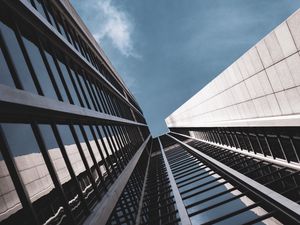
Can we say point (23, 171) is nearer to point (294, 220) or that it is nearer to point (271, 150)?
point (294, 220)

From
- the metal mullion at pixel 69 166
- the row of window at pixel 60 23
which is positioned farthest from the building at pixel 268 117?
the row of window at pixel 60 23

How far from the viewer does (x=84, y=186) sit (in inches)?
400

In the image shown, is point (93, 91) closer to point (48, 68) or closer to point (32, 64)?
point (48, 68)

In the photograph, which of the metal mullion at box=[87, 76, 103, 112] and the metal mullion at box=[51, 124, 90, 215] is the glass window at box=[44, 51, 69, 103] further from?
the metal mullion at box=[87, 76, 103, 112]

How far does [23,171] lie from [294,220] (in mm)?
6173

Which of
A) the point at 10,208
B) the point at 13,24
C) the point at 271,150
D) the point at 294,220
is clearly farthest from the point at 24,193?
the point at 271,150

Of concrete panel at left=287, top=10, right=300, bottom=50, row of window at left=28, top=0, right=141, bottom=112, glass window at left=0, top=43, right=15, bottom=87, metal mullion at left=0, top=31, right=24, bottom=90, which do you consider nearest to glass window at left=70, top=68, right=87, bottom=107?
row of window at left=28, top=0, right=141, bottom=112

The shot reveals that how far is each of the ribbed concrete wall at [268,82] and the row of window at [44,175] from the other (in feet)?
19.1

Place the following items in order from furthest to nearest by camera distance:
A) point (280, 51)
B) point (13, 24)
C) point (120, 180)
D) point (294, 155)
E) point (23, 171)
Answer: point (120, 180) → point (294, 155) → point (280, 51) → point (13, 24) → point (23, 171)

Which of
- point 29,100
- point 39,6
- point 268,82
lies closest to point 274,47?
point 268,82

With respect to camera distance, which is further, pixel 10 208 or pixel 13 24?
pixel 13 24

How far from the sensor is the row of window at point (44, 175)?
575 cm

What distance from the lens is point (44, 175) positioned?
7.16m

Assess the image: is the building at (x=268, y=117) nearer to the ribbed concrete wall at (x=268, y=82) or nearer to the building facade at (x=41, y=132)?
the ribbed concrete wall at (x=268, y=82)
